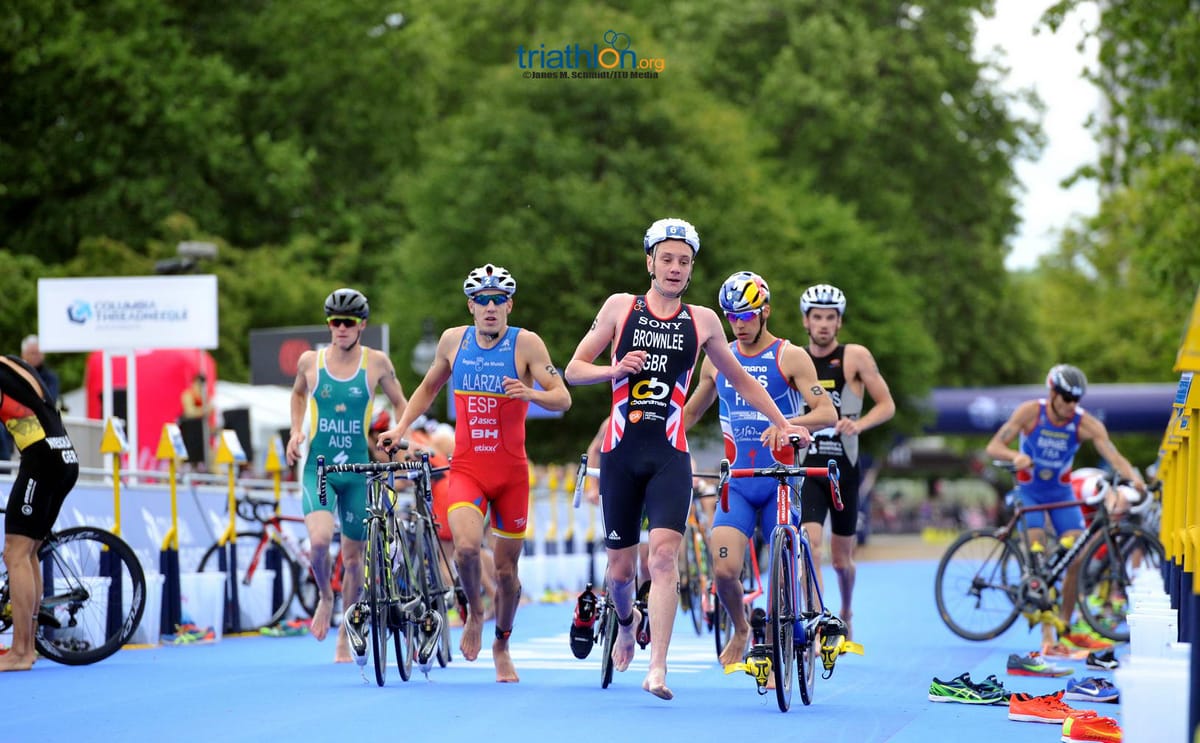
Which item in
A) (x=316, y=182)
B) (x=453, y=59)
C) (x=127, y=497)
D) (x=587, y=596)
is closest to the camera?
(x=587, y=596)

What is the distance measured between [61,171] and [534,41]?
10.8m

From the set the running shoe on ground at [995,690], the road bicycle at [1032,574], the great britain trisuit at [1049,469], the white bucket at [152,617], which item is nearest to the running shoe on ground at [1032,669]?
the running shoe on ground at [995,690]

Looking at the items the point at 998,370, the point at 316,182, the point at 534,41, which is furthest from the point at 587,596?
the point at 998,370

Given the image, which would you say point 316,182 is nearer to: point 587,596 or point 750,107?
point 750,107

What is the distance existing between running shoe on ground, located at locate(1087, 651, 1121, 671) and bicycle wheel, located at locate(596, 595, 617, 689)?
2.85 metres

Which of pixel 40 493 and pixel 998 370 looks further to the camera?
pixel 998 370

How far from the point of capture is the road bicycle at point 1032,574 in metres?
13.5

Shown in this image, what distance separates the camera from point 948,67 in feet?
160

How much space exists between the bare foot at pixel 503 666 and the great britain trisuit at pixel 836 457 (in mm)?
2178

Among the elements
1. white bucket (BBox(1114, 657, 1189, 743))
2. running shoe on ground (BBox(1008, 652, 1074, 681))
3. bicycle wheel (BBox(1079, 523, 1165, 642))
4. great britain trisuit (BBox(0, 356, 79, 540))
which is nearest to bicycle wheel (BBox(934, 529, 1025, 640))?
bicycle wheel (BBox(1079, 523, 1165, 642))

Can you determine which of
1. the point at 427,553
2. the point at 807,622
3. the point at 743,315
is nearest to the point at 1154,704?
the point at 807,622

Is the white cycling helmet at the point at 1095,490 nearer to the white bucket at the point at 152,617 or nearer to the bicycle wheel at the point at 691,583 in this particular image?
the bicycle wheel at the point at 691,583

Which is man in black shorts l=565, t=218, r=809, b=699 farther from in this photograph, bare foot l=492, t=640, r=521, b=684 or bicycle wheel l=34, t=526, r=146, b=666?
bicycle wheel l=34, t=526, r=146, b=666

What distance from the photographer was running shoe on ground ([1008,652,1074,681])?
11.1m
